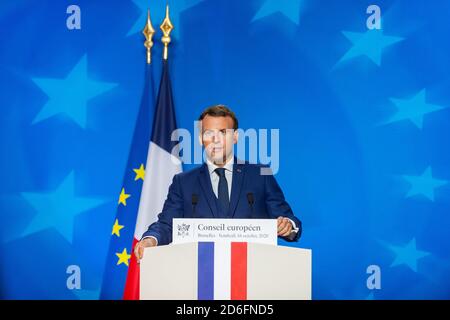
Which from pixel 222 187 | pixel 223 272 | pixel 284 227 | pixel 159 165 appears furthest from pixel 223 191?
pixel 159 165

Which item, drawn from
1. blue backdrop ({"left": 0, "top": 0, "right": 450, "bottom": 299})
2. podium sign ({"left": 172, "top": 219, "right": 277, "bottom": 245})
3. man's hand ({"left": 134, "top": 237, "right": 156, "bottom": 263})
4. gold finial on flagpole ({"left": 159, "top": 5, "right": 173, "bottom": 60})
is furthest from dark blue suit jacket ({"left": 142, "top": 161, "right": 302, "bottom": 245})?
gold finial on flagpole ({"left": 159, "top": 5, "right": 173, "bottom": 60})

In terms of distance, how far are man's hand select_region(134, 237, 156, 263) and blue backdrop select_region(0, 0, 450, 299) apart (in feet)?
6.24

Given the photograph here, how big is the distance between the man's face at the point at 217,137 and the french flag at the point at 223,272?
3.26ft

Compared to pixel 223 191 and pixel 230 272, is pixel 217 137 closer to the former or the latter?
pixel 223 191

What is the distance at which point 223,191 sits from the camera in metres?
2.85

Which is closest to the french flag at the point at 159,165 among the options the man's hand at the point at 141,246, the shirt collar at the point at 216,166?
the shirt collar at the point at 216,166

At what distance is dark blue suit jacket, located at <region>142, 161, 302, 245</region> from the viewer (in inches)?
110

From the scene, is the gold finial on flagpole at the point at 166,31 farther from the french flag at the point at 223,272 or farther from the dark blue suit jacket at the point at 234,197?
the french flag at the point at 223,272

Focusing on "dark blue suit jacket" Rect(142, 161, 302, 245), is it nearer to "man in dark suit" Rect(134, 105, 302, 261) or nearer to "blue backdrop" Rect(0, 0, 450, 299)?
"man in dark suit" Rect(134, 105, 302, 261)

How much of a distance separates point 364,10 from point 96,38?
2.17m

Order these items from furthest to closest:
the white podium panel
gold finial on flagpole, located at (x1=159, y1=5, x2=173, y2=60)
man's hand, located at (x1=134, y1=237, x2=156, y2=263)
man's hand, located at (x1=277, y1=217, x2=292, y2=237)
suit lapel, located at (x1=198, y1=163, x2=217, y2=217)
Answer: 1. gold finial on flagpole, located at (x1=159, y1=5, x2=173, y2=60)
2. suit lapel, located at (x1=198, y1=163, x2=217, y2=217)
3. man's hand, located at (x1=277, y1=217, x2=292, y2=237)
4. man's hand, located at (x1=134, y1=237, x2=156, y2=263)
5. the white podium panel

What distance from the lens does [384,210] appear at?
4.13m
